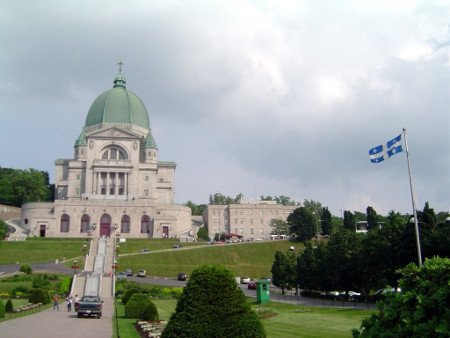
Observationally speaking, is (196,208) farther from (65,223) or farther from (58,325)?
(58,325)

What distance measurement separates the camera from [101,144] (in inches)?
3959

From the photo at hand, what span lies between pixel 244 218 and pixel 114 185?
3010 centimetres

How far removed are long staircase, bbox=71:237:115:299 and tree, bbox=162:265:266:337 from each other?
3544 centimetres

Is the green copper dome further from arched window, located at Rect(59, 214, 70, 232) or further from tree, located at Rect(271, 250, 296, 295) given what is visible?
tree, located at Rect(271, 250, 296, 295)

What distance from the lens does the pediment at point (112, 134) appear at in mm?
100312

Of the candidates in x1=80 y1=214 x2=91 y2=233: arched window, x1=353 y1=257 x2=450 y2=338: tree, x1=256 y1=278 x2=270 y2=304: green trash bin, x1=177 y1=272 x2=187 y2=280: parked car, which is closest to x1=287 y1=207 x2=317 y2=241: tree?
x1=80 y1=214 x2=91 y2=233: arched window

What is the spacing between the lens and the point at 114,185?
100m

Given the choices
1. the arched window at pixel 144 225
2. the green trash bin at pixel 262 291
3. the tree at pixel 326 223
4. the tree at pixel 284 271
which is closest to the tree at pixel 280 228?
the tree at pixel 326 223

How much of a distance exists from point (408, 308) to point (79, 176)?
327 feet

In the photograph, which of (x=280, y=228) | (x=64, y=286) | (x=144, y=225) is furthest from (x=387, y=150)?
(x=280, y=228)

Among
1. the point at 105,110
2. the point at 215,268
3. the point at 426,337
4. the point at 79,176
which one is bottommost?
the point at 426,337

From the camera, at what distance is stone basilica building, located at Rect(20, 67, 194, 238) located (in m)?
91.8

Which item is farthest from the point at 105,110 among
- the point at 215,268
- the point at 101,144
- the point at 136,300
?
the point at 215,268

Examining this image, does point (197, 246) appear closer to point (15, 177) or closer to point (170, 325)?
point (15, 177)
